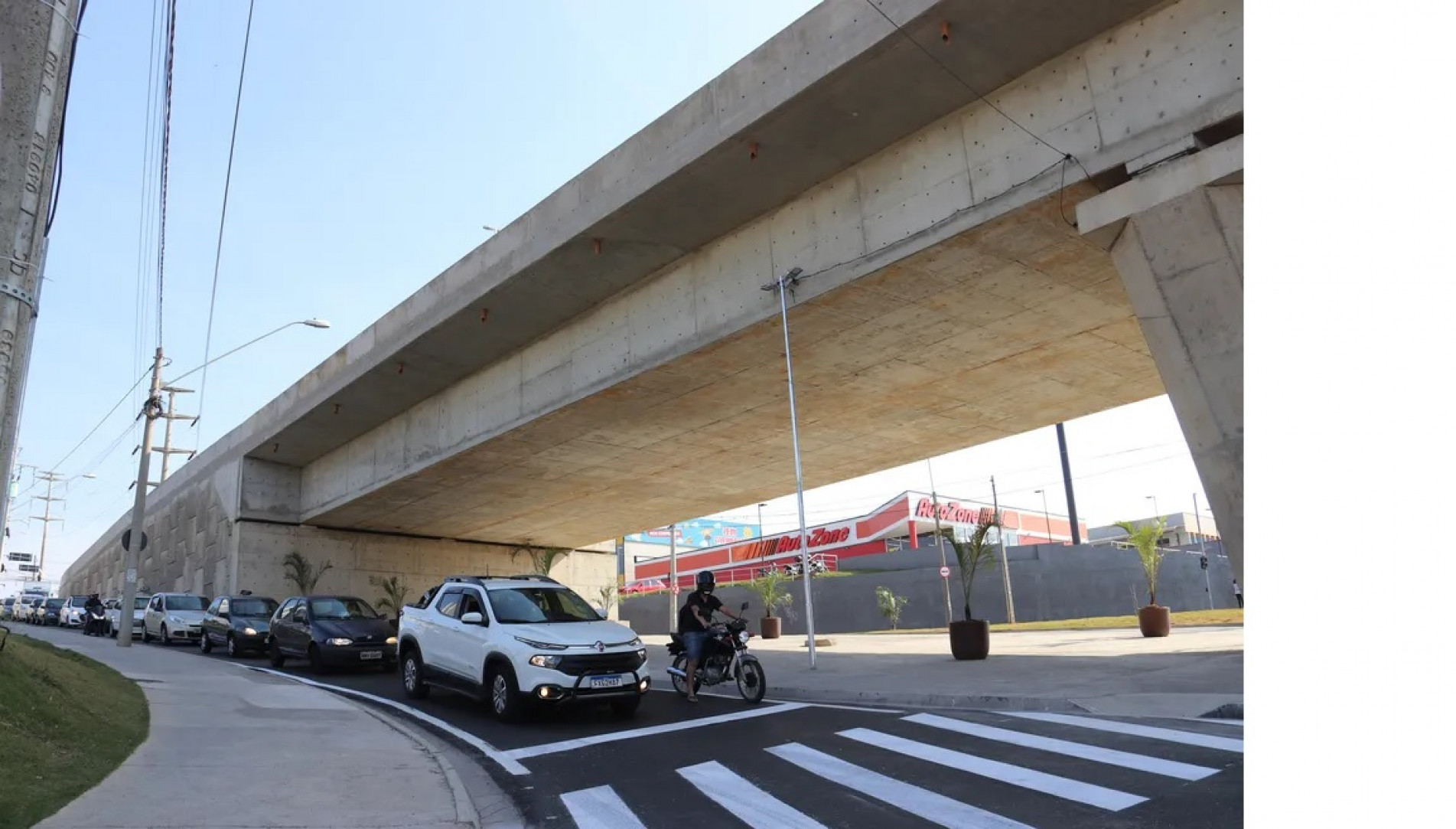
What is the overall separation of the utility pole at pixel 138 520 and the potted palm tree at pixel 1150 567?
81.8 feet

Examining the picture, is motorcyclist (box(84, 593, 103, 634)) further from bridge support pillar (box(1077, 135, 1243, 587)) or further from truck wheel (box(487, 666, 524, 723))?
bridge support pillar (box(1077, 135, 1243, 587))

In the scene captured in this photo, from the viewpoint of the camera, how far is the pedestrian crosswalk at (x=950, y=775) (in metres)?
5.98

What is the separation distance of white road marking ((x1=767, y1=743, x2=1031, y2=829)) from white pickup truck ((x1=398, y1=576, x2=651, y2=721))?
3.10 m

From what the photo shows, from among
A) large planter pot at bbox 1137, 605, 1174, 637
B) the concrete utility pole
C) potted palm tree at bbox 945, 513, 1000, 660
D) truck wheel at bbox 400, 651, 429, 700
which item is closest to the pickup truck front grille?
truck wheel at bbox 400, 651, 429, 700

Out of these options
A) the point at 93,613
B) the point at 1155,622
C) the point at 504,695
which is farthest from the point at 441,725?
the point at 93,613

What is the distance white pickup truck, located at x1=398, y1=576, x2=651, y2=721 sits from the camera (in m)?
10.6

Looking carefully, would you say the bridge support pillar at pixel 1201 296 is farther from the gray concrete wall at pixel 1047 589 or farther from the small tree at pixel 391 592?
the small tree at pixel 391 592

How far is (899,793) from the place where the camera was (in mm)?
6543

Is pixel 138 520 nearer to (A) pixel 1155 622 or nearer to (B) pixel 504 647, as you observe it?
(B) pixel 504 647

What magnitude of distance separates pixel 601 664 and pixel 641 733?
115 centimetres

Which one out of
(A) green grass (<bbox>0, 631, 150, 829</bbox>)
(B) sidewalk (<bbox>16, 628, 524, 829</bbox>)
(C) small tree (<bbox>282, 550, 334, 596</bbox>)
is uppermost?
(C) small tree (<bbox>282, 550, 334, 596</bbox>)
